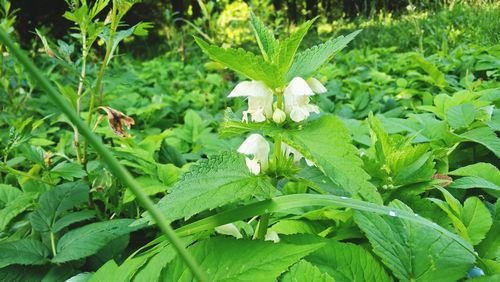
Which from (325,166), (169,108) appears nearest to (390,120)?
(325,166)

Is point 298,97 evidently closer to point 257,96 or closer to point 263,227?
point 257,96

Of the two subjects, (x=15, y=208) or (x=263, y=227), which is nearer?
(x=263, y=227)

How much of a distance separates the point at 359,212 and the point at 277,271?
21 centimetres

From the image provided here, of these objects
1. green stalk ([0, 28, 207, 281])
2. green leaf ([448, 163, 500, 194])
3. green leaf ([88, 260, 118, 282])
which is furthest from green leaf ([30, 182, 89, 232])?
green leaf ([448, 163, 500, 194])

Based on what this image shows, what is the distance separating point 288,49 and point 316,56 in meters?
0.06

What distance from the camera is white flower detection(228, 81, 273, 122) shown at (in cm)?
62

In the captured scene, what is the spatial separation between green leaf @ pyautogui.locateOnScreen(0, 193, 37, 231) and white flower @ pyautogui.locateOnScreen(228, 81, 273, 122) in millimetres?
570

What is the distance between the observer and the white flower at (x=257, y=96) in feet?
2.02

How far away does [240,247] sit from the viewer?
20.4 inches

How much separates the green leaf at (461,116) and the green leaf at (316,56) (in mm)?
513

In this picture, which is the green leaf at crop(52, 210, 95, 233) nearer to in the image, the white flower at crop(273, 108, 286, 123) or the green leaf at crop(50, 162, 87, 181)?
the green leaf at crop(50, 162, 87, 181)

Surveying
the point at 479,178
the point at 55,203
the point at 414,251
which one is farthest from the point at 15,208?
the point at 479,178

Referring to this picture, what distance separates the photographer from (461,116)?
1006 mm

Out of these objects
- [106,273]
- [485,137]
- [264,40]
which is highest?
[264,40]
